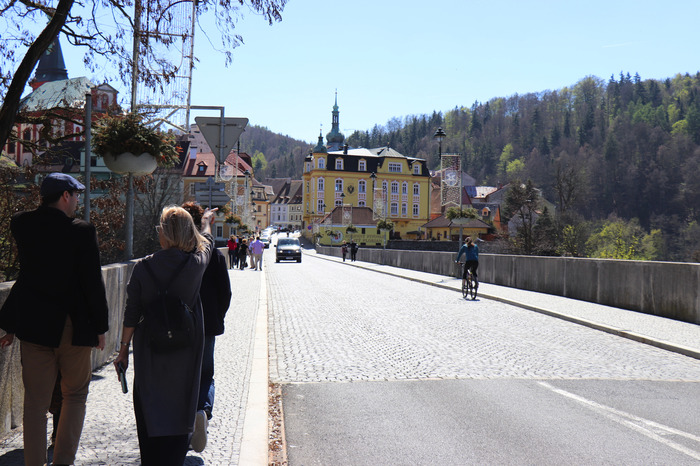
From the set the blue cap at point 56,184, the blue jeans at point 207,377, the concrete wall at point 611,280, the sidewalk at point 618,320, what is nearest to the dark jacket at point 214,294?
the blue jeans at point 207,377

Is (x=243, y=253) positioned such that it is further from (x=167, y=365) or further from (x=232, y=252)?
(x=167, y=365)

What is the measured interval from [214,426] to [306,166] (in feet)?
390

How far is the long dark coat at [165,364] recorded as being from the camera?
3.52m

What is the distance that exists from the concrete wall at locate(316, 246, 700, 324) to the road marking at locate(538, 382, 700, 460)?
305 inches

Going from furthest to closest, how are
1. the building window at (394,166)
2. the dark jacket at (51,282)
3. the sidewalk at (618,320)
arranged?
the building window at (394,166), the sidewalk at (618,320), the dark jacket at (51,282)

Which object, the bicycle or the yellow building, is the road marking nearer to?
the bicycle

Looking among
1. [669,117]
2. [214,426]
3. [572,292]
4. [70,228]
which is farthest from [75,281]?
[669,117]

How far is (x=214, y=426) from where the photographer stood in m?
5.20

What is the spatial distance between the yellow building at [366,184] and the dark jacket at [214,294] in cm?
10597

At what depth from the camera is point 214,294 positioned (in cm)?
466

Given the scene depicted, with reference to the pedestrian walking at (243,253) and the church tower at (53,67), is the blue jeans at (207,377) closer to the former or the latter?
the pedestrian walking at (243,253)

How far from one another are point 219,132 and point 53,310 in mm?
10227

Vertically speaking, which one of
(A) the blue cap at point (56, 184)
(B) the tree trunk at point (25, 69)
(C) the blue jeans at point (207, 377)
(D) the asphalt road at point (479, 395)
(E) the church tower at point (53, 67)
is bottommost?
(D) the asphalt road at point (479, 395)

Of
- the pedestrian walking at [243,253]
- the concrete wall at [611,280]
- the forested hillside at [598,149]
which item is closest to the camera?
the concrete wall at [611,280]
